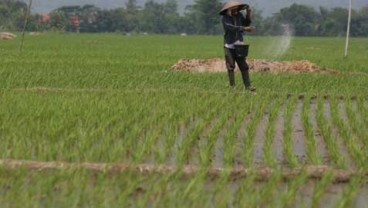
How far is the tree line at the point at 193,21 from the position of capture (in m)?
80.8

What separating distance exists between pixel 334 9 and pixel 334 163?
90072mm

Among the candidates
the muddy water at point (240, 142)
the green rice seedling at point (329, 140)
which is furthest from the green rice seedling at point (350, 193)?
the muddy water at point (240, 142)

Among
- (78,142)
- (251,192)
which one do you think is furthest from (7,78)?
(251,192)

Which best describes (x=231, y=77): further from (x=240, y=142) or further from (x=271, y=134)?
(x=240, y=142)

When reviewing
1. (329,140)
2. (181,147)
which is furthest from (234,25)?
(181,147)

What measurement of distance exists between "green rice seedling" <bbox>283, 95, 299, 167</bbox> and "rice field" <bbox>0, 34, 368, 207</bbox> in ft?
0.05

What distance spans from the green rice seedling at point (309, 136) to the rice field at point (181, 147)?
18 millimetres

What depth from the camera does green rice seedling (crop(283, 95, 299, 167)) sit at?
13.0 ft

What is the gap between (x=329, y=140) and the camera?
15.2ft

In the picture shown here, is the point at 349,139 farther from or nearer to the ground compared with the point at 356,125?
farther from the ground

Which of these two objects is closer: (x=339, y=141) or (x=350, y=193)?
(x=350, y=193)

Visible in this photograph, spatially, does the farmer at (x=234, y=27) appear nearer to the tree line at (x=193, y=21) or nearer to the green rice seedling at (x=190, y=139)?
the green rice seedling at (x=190, y=139)

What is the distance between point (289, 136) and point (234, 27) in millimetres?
3039

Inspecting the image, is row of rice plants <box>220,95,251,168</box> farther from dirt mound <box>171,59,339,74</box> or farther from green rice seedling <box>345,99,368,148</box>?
dirt mound <box>171,59,339,74</box>
